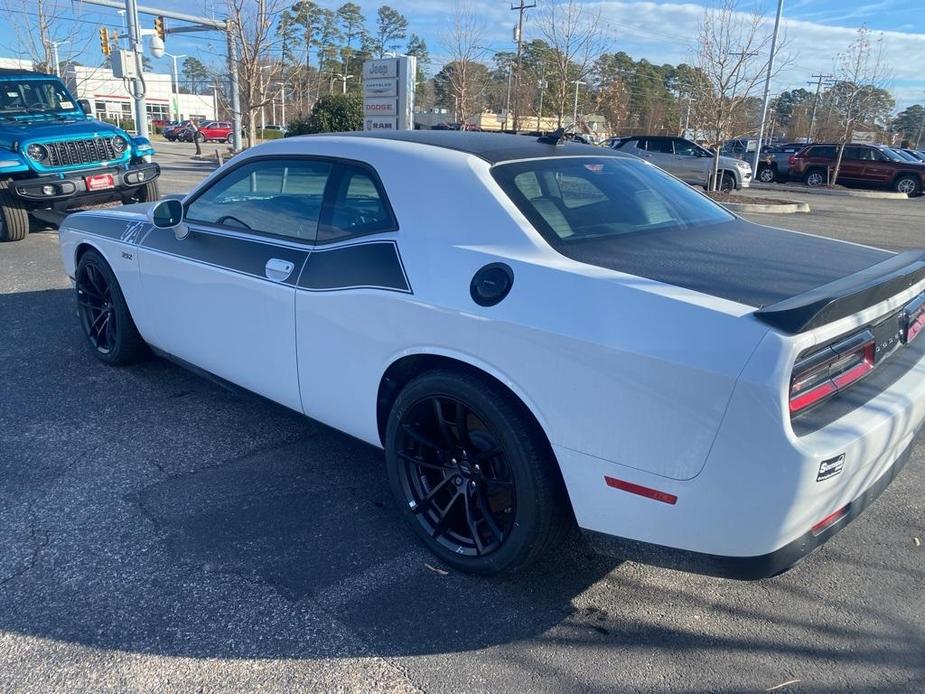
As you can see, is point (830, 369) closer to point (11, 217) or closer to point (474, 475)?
point (474, 475)

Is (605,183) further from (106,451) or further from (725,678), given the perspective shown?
(106,451)

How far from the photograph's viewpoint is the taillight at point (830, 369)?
83.9 inches

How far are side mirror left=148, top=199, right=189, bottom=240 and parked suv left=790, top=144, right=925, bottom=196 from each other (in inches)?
1108

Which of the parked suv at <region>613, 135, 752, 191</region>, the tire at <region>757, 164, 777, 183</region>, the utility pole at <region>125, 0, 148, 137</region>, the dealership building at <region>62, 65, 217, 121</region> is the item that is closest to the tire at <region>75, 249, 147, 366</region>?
the utility pole at <region>125, 0, 148, 137</region>

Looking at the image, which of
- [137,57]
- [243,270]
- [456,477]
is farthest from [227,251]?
[137,57]

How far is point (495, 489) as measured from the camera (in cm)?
276

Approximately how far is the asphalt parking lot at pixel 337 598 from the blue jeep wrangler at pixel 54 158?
23.6 ft

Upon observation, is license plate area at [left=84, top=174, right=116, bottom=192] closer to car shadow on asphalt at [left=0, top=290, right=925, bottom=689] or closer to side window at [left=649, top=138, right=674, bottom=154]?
car shadow on asphalt at [left=0, top=290, right=925, bottom=689]

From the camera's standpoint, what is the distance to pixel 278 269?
335 cm

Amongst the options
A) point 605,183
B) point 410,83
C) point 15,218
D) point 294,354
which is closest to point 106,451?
point 294,354

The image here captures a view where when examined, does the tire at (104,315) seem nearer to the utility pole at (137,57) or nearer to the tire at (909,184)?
the utility pole at (137,57)

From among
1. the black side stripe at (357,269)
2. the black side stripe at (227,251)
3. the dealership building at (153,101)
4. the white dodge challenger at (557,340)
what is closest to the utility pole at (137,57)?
the black side stripe at (227,251)

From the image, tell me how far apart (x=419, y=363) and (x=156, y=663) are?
136 centimetres

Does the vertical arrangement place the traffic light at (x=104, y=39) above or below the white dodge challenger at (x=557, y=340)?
above
